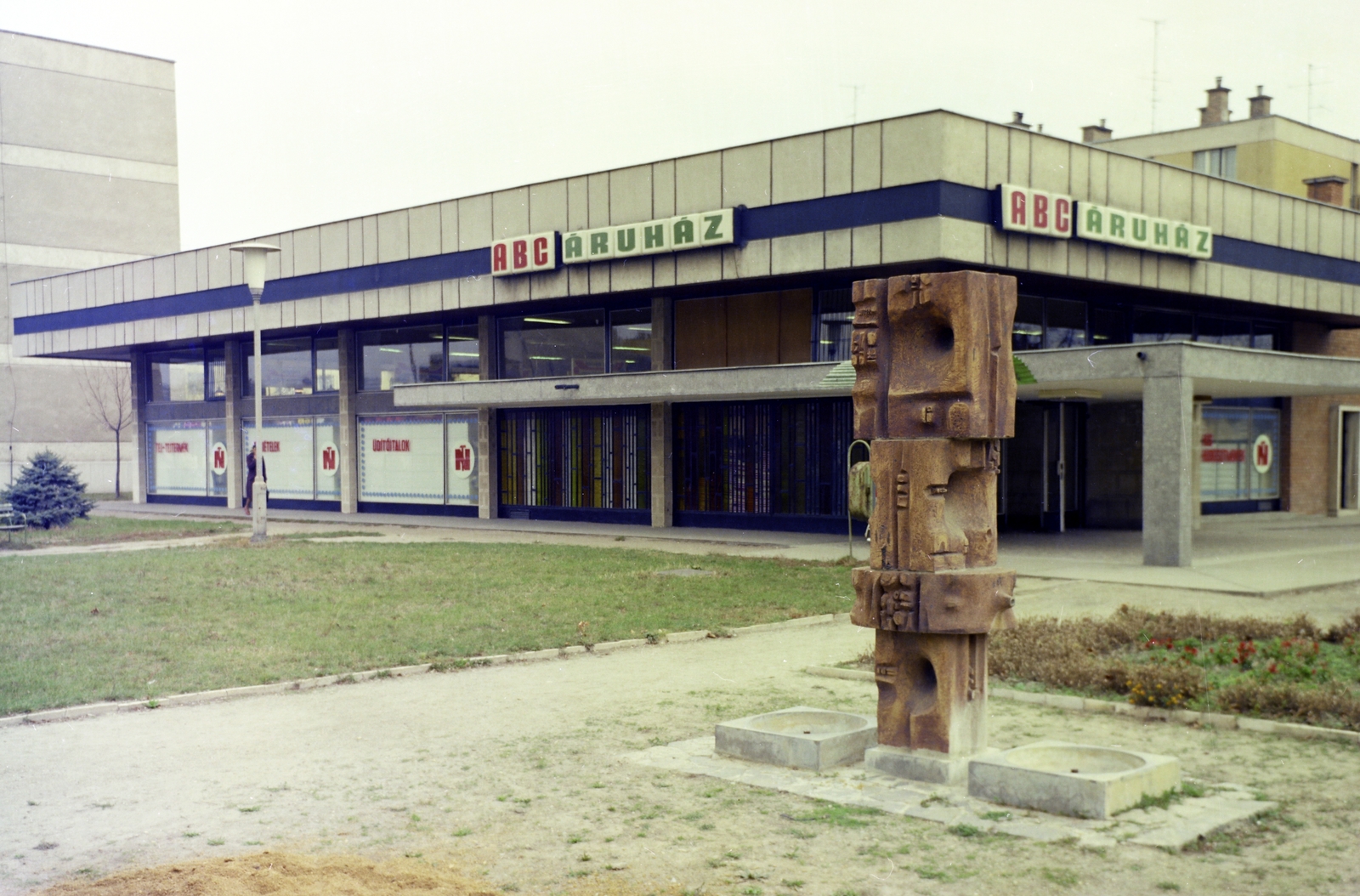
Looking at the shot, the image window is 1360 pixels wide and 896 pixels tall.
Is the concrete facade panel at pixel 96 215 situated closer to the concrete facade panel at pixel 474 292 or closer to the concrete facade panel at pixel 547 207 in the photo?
the concrete facade panel at pixel 474 292

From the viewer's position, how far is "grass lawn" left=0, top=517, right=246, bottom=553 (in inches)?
1005

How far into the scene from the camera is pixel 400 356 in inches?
1409

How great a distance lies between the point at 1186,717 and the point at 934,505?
294 cm

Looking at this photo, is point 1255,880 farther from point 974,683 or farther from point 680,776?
point 680,776

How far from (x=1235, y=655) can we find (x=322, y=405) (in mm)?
31445

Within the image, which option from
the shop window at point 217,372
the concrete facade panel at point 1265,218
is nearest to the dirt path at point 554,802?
the concrete facade panel at point 1265,218

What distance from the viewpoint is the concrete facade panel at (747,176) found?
81.2 feet

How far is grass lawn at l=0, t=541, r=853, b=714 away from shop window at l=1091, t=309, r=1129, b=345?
12.6m

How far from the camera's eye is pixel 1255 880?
18.2 ft

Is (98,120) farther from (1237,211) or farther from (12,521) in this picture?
(1237,211)

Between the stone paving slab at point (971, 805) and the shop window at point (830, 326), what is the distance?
1883 centimetres

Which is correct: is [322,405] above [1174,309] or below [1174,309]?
below

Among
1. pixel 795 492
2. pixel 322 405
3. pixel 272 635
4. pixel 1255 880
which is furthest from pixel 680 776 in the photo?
pixel 322 405

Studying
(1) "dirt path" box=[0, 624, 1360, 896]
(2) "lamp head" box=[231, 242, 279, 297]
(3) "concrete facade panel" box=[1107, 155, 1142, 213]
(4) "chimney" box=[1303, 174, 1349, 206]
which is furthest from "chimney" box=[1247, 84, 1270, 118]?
(1) "dirt path" box=[0, 624, 1360, 896]
